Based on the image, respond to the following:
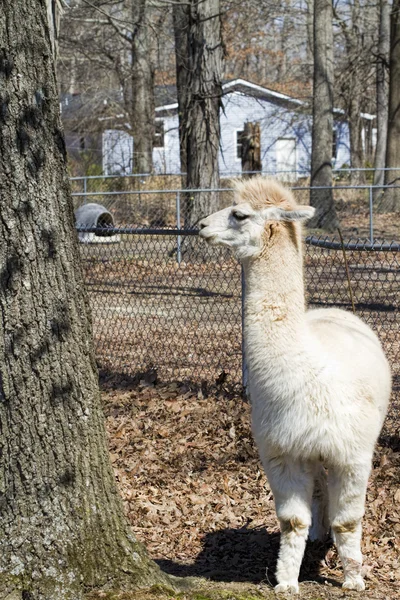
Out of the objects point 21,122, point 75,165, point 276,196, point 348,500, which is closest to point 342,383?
point 348,500

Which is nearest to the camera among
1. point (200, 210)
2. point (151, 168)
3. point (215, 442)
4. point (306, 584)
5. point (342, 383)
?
point (342, 383)

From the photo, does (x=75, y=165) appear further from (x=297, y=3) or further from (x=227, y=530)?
(x=227, y=530)

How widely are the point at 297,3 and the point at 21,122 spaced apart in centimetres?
3303

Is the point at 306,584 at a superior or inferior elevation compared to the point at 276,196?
inferior

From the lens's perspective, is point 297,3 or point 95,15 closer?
point 95,15

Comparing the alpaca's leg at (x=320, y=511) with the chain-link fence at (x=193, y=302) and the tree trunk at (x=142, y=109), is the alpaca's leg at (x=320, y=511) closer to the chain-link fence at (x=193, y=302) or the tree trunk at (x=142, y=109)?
the chain-link fence at (x=193, y=302)

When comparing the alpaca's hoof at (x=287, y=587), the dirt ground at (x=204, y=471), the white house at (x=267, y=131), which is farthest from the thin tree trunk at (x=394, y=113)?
the alpaca's hoof at (x=287, y=587)

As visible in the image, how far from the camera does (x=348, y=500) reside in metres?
3.75

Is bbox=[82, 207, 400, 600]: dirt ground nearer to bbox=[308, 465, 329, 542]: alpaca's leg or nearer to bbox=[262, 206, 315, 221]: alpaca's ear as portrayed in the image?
bbox=[308, 465, 329, 542]: alpaca's leg

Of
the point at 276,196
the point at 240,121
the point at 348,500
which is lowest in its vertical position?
the point at 348,500

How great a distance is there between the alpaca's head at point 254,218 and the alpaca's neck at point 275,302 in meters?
0.09

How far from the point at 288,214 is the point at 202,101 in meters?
10.7

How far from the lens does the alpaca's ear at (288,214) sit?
3.72 metres

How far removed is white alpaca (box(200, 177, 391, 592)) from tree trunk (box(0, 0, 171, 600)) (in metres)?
0.81
